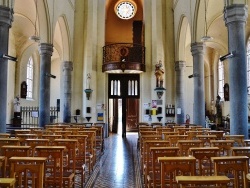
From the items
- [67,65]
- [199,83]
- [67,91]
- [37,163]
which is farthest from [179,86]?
[37,163]

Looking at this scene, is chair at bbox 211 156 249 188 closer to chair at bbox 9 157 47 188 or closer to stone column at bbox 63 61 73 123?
chair at bbox 9 157 47 188

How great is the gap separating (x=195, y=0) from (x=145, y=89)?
672 centimetres

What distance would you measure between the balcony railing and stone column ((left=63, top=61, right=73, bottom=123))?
7.59ft

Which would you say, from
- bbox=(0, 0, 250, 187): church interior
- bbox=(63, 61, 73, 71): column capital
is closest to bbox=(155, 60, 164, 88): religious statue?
bbox=(0, 0, 250, 187): church interior

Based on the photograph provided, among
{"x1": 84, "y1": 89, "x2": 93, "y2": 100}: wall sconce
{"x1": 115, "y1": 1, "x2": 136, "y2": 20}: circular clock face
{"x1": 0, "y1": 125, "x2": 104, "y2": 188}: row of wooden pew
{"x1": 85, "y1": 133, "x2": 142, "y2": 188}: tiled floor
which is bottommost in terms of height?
{"x1": 85, "y1": 133, "x2": 142, "y2": 188}: tiled floor

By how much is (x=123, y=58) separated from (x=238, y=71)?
31.3 ft

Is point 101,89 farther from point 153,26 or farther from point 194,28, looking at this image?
point 194,28

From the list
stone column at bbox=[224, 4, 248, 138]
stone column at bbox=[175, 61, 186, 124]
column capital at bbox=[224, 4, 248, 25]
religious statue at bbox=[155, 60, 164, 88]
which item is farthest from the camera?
stone column at bbox=[175, 61, 186, 124]

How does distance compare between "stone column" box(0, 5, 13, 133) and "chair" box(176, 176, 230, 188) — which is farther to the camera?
"stone column" box(0, 5, 13, 133)

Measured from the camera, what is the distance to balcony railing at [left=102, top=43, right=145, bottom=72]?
16538mm

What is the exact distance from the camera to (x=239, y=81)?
8.11 metres

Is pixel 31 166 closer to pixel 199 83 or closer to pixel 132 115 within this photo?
pixel 199 83

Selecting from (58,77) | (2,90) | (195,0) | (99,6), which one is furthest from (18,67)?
(195,0)

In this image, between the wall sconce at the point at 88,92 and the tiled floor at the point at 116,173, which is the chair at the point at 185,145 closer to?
the tiled floor at the point at 116,173
